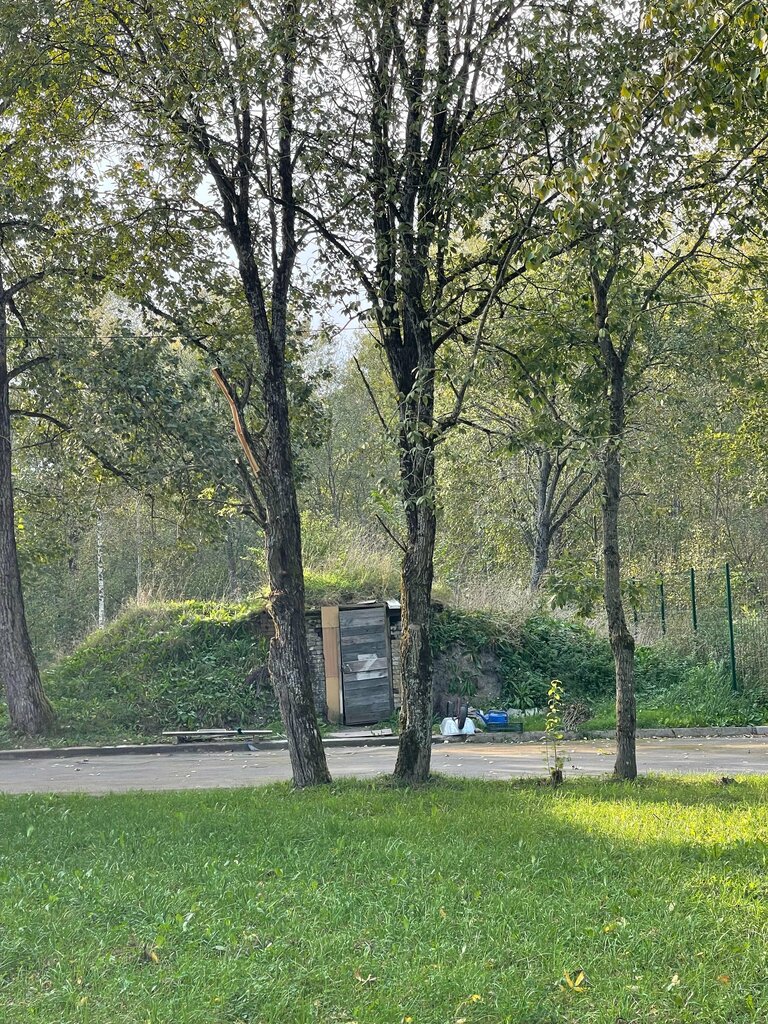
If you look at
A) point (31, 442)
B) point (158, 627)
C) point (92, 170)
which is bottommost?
point (158, 627)

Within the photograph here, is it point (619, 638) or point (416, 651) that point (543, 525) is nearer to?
point (619, 638)

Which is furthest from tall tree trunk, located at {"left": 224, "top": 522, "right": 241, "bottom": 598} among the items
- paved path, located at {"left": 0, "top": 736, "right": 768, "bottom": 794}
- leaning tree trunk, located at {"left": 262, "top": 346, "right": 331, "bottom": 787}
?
leaning tree trunk, located at {"left": 262, "top": 346, "right": 331, "bottom": 787}

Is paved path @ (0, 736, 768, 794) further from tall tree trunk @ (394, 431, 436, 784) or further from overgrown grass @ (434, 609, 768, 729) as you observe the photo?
overgrown grass @ (434, 609, 768, 729)

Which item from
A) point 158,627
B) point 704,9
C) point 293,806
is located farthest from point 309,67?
point 158,627

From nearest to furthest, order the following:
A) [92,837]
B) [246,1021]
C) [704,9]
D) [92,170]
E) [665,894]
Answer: [246,1021], [704,9], [665,894], [92,837], [92,170]

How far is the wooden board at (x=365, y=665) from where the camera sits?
2020 centimetres

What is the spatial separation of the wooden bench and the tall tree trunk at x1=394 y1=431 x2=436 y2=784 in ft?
27.2

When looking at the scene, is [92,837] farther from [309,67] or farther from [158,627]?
[158,627]

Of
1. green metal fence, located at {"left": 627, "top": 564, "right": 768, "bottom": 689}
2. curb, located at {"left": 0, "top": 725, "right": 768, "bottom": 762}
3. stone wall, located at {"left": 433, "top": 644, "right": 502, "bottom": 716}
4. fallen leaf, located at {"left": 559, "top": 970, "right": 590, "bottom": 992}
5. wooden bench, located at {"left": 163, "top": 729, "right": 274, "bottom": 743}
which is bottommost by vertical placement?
curb, located at {"left": 0, "top": 725, "right": 768, "bottom": 762}

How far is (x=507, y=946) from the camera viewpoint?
4.97 metres

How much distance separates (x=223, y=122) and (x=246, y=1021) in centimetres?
930

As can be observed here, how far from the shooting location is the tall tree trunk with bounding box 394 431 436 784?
35.8ft

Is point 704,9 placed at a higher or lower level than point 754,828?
higher

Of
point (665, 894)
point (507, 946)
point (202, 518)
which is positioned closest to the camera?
point (507, 946)
